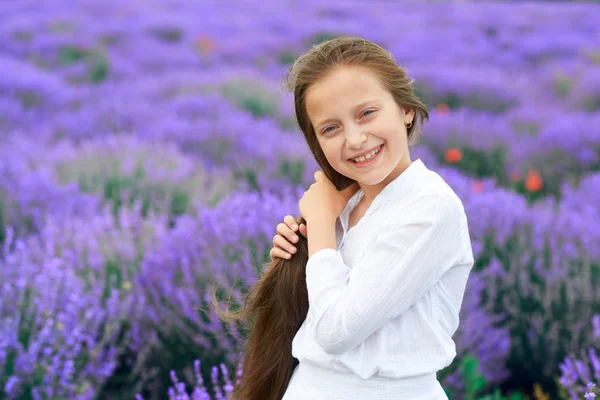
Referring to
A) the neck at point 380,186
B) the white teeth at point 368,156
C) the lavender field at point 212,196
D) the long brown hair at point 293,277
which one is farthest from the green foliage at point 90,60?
the white teeth at point 368,156

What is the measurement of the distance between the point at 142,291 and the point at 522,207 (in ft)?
5.92

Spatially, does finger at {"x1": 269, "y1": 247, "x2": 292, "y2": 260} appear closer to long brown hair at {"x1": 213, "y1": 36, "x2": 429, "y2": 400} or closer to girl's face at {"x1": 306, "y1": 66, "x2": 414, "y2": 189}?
long brown hair at {"x1": 213, "y1": 36, "x2": 429, "y2": 400}

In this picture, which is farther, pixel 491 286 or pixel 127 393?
pixel 491 286

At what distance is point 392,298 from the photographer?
138 centimetres

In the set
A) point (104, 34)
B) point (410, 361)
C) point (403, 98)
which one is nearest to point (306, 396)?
point (410, 361)

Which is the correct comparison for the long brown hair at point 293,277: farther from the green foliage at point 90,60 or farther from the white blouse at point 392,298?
the green foliage at point 90,60

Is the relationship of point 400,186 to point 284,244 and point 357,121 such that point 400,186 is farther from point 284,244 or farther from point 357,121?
point 284,244

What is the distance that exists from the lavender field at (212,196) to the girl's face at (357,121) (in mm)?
655

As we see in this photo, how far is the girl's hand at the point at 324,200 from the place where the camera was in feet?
5.42

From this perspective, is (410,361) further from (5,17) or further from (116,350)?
(5,17)

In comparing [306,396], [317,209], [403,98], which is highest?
[403,98]

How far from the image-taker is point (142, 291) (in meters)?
2.82

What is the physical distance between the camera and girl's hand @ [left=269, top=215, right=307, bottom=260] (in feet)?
5.67

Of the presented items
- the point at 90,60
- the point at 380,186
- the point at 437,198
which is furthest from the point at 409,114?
the point at 90,60
